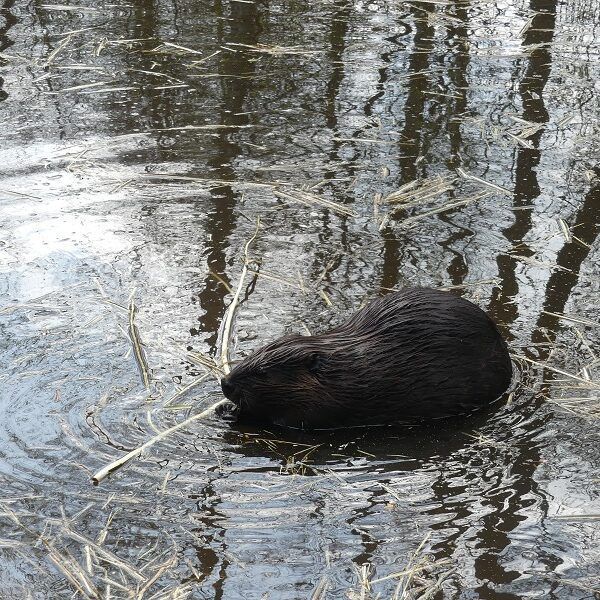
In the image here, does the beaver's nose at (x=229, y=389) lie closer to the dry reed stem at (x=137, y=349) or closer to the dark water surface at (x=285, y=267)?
the dark water surface at (x=285, y=267)

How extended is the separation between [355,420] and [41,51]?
18.6ft

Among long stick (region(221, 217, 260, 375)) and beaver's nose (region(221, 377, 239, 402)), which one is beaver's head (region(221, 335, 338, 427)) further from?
long stick (region(221, 217, 260, 375))

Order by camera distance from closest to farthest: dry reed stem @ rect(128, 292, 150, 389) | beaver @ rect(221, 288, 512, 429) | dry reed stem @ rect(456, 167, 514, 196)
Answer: beaver @ rect(221, 288, 512, 429) → dry reed stem @ rect(128, 292, 150, 389) → dry reed stem @ rect(456, 167, 514, 196)

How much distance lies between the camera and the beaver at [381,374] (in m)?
4.83

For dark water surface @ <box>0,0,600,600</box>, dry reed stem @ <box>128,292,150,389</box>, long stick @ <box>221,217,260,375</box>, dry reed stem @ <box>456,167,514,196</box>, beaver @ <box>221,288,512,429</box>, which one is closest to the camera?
dark water surface @ <box>0,0,600,600</box>

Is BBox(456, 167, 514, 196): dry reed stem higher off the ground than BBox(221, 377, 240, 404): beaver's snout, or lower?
higher

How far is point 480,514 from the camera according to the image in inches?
168

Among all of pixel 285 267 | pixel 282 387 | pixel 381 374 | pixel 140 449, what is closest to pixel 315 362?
pixel 282 387

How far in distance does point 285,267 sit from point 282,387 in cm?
140

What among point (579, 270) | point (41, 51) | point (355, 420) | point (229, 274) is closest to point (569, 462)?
point (355, 420)

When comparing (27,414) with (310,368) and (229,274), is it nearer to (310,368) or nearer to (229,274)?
(310,368)

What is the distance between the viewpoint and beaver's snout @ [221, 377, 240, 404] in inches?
191

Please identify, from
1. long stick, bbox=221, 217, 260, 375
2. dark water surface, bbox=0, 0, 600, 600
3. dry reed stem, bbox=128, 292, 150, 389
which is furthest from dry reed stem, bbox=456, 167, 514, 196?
dry reed stem, bbox=128, 292, 150, 389

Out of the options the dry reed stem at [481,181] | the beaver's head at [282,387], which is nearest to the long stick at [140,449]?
the beaver's head at [282,387]
